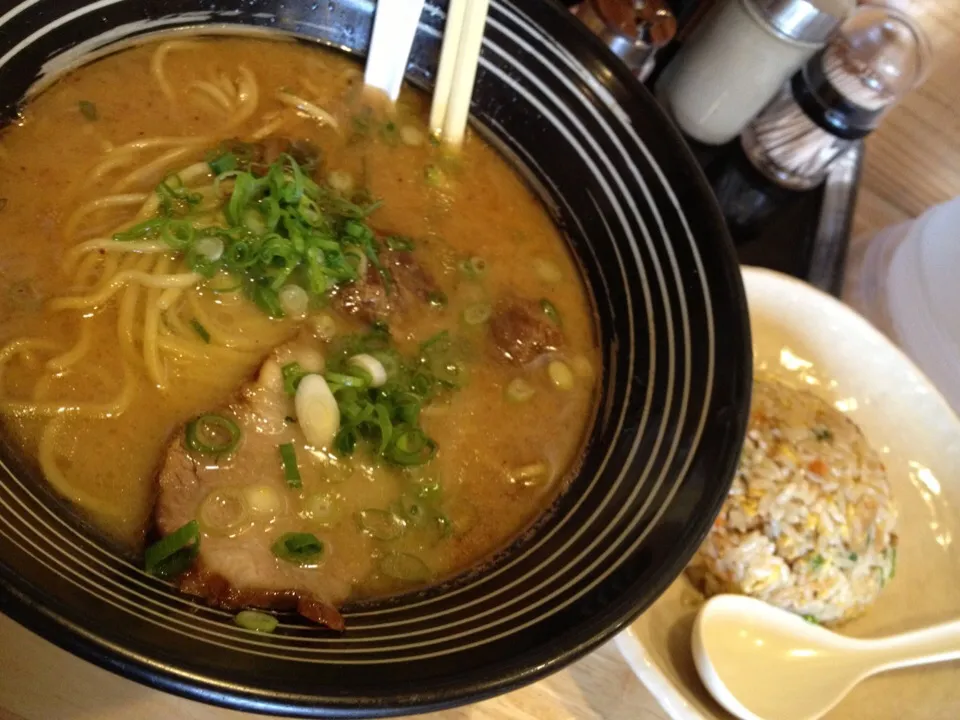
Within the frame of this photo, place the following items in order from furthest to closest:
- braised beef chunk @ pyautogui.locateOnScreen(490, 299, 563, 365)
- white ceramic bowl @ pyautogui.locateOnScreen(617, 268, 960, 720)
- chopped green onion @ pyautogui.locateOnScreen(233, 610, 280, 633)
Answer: white ceramic bowl @ pyautogui.locateOnScreen(617, 268, 960, 720)
braised beef chunk @ pyautogui.locateOnScreen(490, 299, 563, 365)
chopped green onion @ pyautogui.locateOnScreen(233, 610, 280, 633)

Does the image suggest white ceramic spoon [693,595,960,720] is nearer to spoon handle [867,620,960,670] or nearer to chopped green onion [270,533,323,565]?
spoon handle [867,620,960,670]

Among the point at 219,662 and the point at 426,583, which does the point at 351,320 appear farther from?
the point at 219,662

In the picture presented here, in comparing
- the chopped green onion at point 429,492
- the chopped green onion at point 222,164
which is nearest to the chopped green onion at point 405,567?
the chopped green onion at point 429,492

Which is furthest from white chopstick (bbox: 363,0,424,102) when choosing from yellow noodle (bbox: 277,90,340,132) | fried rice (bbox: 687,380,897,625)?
fried rice (bbox: 687,380,897,625)

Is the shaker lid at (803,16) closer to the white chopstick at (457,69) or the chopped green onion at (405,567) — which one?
the white chopstick at (457,69)

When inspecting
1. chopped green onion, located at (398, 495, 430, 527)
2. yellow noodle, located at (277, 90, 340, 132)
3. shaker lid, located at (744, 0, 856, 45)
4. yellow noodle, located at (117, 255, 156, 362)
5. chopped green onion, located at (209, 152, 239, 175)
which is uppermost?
shaker lid, located at (744, 0, 856, 45)

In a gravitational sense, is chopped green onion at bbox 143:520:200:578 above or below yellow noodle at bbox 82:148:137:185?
below
